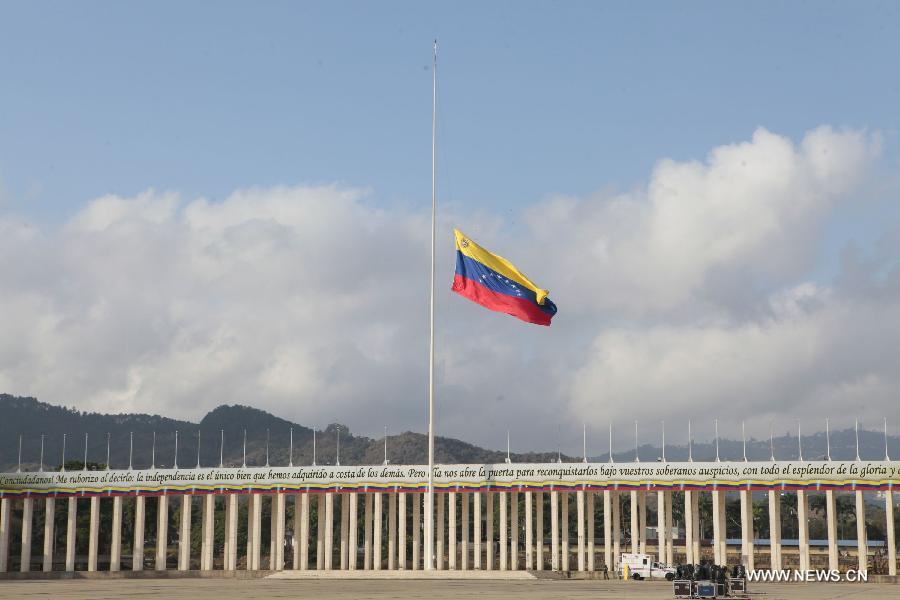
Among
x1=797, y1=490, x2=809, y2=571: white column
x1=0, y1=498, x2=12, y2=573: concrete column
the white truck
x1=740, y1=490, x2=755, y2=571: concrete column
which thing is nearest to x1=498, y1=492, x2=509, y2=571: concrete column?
the white truck

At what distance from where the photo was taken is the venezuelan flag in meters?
66.1

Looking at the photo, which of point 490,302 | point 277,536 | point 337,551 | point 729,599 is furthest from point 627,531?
point 729,599

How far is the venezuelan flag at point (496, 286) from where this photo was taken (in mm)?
66062

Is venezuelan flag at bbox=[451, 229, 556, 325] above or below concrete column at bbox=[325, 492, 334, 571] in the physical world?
above

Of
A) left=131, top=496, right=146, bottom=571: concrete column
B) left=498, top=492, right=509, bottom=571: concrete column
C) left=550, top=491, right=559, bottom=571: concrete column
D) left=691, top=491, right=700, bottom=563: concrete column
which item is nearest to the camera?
left=691, top=491, right=700, bottom=563: concrete column

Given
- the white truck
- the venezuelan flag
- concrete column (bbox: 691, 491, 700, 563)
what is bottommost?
A: the white truck

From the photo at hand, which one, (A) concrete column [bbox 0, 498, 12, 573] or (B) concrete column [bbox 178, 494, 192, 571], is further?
(A) concrete column [bbox 0, 498, 12, 573]

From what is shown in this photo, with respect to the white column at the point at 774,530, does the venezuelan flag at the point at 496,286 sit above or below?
above

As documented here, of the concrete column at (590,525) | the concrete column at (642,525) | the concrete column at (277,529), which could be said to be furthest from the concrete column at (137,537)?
the concrete column at (642,525)

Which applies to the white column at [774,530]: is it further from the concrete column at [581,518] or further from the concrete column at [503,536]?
the concrete column at [503,536]

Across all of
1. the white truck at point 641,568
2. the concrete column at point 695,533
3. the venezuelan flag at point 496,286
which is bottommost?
the white truck at point 641,568

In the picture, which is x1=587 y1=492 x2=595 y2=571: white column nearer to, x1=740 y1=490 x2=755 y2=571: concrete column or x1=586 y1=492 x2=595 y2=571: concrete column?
x1=586 y1=492 x2=595 y2=571: concrete column

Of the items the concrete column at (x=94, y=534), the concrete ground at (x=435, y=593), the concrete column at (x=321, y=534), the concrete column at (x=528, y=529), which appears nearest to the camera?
the concrete ground at (x=435, y=593)

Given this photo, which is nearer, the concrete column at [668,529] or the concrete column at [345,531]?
the concrete column at [668,529]
